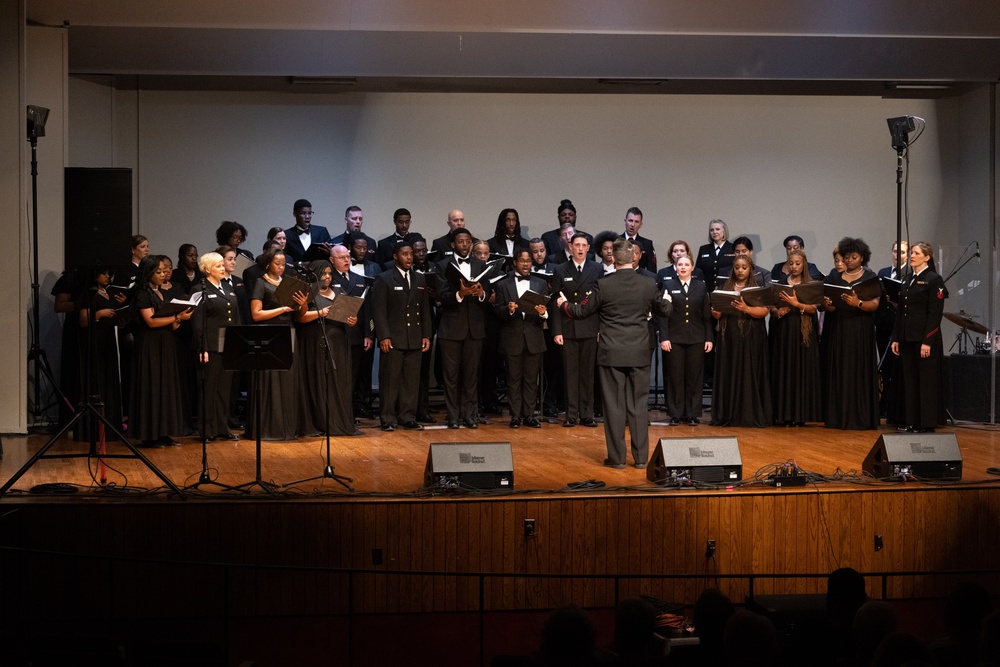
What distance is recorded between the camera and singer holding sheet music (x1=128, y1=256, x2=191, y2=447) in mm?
7527

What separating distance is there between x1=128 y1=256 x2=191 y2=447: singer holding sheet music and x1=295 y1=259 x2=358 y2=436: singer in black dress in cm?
91

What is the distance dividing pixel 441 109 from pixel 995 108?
217 inches

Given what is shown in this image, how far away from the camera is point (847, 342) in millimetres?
8844

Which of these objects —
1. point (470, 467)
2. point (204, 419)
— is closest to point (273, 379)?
point (204, 419)

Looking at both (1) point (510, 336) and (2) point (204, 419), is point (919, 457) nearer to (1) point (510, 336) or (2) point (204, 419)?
(1) point (510, 336)

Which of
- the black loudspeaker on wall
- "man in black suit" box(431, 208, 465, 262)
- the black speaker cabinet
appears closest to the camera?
the black speaker cabinet

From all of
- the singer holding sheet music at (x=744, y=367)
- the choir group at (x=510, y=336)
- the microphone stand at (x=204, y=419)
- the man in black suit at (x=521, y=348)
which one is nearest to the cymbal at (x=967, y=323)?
the choir group at (x=510, y=336)

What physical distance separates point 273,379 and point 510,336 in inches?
79.9

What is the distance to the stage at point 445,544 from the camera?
5.56m

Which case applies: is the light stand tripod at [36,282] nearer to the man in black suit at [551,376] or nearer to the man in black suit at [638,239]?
the man in black suit at [551,376]

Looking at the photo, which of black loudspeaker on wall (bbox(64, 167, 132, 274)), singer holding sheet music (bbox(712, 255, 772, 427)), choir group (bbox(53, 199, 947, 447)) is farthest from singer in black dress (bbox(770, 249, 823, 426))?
black loudspeaker on wall (bbox(64, 167, 132, 274))

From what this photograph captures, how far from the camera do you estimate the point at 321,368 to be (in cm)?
814

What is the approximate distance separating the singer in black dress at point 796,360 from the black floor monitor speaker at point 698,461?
9.39 feet

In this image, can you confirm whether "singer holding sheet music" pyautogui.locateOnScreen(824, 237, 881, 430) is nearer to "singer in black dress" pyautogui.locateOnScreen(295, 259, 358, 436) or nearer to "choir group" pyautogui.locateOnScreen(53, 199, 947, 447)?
"choir group" pyautogui.locateOnScreen(53, 199, 947, 447)
